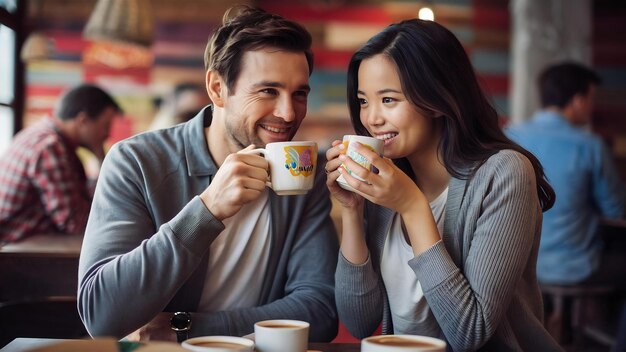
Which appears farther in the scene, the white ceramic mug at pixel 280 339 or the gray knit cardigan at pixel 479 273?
the gray knit cardigan at pixel 479 273

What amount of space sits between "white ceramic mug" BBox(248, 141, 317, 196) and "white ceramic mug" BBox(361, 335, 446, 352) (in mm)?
427

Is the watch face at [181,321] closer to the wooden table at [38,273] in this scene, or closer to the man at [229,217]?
the man at [229,217]

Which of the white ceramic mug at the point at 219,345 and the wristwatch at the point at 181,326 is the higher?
the white ceramic mug at the point at 219,345

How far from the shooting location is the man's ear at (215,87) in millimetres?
1747

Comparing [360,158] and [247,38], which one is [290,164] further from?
[247,38]

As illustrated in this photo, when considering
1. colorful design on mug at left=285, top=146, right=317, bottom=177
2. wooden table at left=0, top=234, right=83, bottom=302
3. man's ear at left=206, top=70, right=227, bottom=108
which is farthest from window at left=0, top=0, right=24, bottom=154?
colorful design on mug at left=285, top=146, right=317, bottom=177

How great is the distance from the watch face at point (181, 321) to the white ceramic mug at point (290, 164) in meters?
0.32

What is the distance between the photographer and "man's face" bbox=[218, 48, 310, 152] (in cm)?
162

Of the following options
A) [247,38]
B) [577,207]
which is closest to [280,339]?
[247,38]

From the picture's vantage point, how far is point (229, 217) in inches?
59.9

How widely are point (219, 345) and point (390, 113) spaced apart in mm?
687

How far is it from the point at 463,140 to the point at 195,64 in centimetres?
510

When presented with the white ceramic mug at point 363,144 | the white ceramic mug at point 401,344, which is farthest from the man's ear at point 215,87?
the white ceramic mug at point 401,344

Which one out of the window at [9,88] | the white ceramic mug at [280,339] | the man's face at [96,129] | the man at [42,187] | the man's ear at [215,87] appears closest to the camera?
the white ceramic mug at [280,339]
